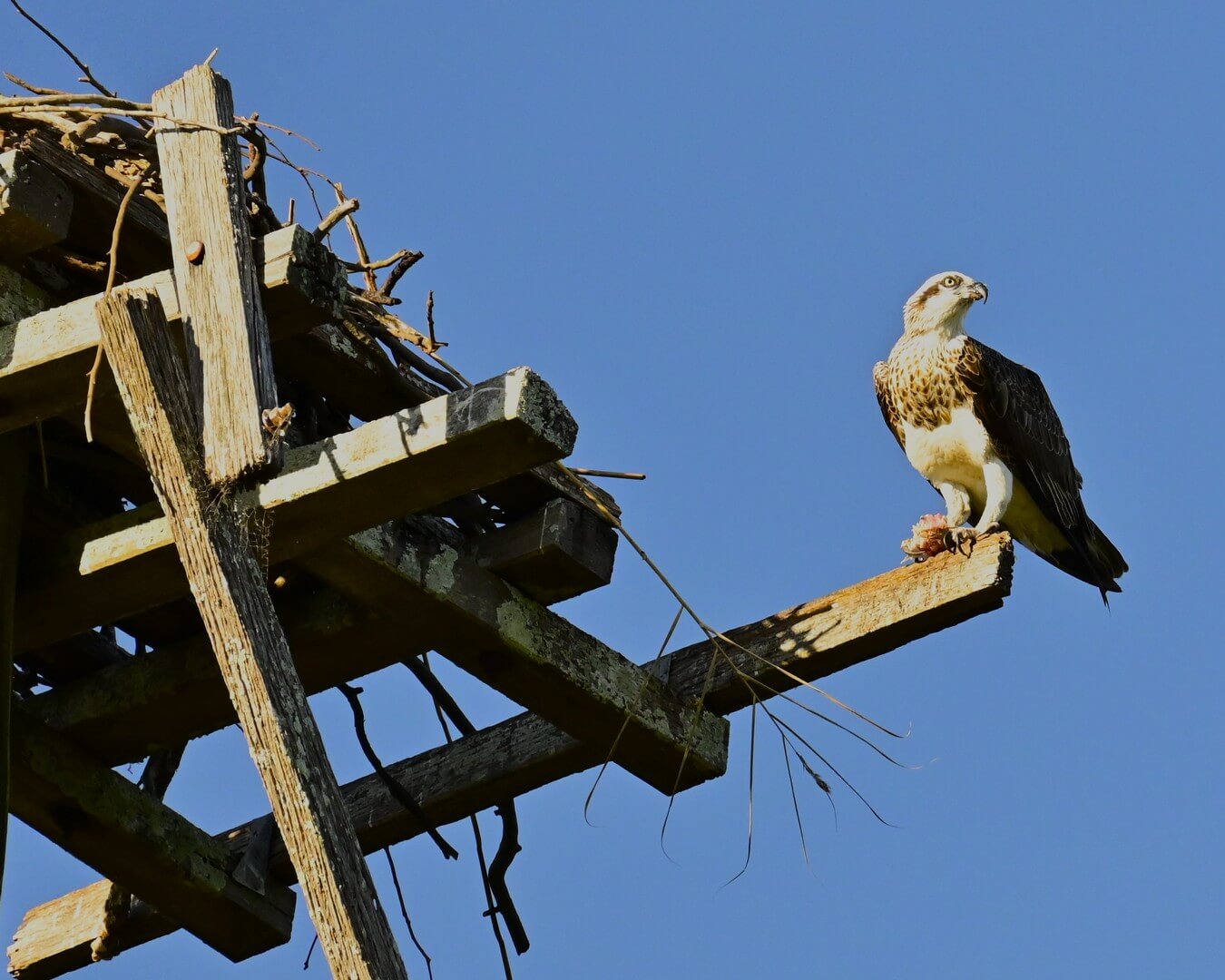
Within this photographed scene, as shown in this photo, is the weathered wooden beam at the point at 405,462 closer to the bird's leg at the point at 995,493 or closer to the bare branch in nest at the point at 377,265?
the bare branch in nest at the point at 377,265

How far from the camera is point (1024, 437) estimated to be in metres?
7.70

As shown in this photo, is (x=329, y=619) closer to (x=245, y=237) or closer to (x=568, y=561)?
(x=568, y=561)

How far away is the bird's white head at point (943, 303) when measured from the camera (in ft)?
26.4

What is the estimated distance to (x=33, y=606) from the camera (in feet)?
16.0

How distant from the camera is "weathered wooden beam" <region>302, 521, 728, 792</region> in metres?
4.84

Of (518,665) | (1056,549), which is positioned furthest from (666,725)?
(1056,549)

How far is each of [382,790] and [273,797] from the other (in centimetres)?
193

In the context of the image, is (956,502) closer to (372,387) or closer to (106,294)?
(372,387)

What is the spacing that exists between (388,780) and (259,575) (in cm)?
169

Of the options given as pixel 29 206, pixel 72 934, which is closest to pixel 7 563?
pixel 29 206

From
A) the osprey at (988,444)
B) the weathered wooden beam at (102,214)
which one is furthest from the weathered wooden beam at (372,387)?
the osprey at (988,444)

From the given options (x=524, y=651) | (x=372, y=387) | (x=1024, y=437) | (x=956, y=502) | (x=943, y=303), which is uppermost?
(x=943, y=303)

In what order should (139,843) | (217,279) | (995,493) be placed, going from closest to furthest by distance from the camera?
(217,279)
(139,843)
(995,493)

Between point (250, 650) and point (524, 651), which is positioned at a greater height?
point (524, 651)
